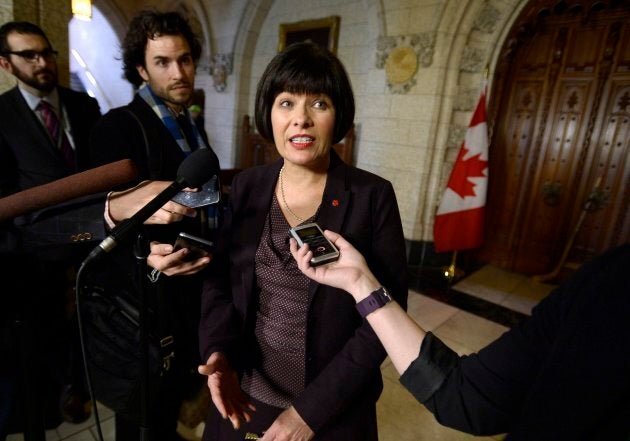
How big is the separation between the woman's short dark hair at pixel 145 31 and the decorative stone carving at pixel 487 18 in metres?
3.37

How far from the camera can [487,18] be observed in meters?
3.71

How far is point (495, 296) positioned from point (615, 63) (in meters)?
2.70

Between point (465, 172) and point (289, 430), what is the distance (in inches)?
138

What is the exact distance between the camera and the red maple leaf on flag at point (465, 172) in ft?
12.3

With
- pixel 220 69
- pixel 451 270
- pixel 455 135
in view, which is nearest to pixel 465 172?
pixel 455 135

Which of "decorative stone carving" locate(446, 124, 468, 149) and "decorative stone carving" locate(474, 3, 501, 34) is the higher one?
"decorative stone carving" locate(474, 3, 501, 34)

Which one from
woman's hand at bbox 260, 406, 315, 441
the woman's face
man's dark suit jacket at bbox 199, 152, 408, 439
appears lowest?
woman's hand at bbox 260, 406, 315, 441

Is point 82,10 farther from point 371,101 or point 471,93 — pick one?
point 471,93

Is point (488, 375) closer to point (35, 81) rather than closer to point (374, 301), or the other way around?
point (374, 301)

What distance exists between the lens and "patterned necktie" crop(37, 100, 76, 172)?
1.65 m

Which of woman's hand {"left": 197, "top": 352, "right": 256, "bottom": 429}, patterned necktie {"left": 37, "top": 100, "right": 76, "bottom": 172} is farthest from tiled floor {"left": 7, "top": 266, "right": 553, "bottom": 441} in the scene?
patterned necktie {"left": 37, "top": 100, "right": 76, "bottom": 172}

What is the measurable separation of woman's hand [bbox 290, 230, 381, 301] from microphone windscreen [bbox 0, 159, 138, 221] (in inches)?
16.5

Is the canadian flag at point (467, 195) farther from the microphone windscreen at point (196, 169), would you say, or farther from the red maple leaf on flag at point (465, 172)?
the microphone windscreen at point (196, 169)

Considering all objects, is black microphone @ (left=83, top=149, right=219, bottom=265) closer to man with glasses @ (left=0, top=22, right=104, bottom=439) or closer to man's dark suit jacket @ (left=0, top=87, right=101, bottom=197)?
man with glasses @ (left=0, top=22, right=104, bottom=439)
